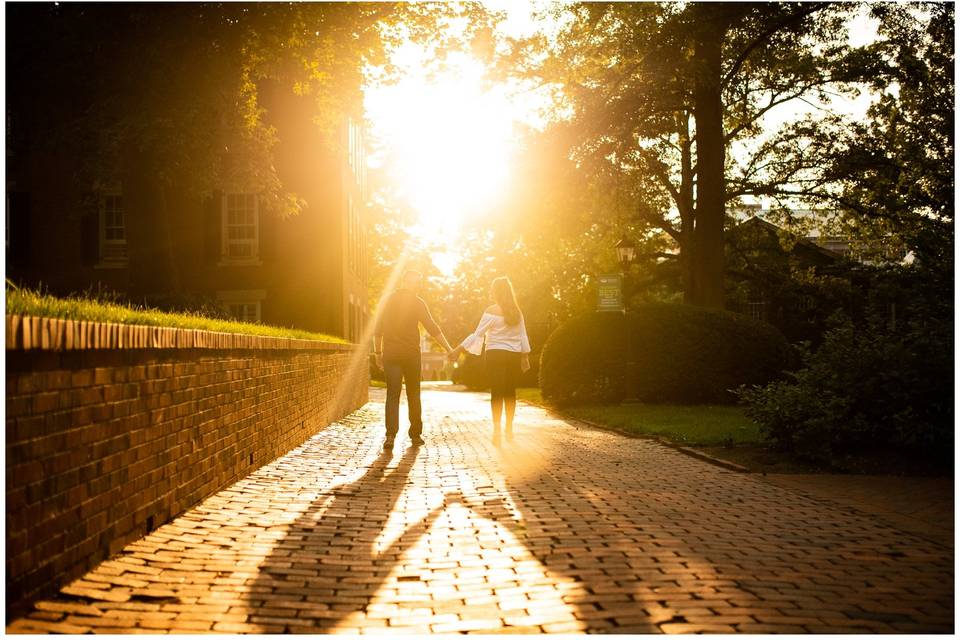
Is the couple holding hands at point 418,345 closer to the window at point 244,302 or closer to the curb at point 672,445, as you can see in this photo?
the curb at point 672,445

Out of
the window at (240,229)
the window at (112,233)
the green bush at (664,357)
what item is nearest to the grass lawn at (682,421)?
the green bush at (664,357)

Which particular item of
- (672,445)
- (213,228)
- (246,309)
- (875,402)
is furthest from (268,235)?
(875,402)

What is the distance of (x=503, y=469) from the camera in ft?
26.5

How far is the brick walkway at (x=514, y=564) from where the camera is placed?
11.5 ft

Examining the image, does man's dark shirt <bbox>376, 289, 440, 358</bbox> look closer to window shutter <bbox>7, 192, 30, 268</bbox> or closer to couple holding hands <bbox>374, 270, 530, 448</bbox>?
couple holding hands <bbox>374, 270, 530, 448</bbox>

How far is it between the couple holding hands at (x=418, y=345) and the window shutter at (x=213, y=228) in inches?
608

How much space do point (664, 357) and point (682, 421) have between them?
17.5 ft

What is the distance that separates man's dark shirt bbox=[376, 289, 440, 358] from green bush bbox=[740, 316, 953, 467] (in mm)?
3698

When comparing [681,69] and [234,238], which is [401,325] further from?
[234,238]

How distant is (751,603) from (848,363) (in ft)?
19.8

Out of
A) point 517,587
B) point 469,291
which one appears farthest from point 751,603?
point 469,291

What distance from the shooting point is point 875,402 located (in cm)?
873

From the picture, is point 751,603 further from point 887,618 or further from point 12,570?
point 12,570

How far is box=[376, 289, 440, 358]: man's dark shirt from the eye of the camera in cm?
997
